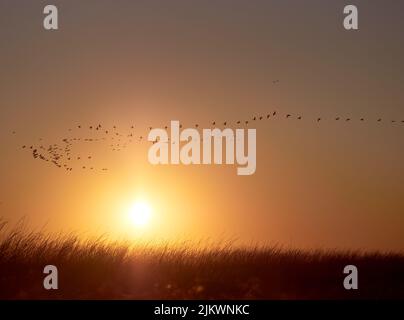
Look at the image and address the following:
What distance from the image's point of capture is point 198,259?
270 inches

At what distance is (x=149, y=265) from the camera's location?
6770mm

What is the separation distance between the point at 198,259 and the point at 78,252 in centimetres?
105

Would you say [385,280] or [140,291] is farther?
[385,280]

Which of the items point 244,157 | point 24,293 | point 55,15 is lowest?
point 24,293

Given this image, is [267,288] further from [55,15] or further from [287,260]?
[55,15]

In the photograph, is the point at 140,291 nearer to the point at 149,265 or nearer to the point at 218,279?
the point at 149,265

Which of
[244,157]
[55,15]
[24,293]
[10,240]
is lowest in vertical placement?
[24,293]

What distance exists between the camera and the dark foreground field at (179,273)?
6.61m

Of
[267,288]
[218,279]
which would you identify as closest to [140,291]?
[218,279]

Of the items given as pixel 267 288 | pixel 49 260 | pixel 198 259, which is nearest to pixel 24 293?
pixel 49 260

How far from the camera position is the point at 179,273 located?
267 inches

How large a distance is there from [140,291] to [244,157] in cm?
145

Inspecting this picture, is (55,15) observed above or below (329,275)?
above

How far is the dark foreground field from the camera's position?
661 centimetres
